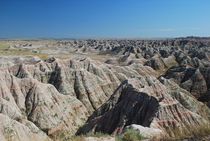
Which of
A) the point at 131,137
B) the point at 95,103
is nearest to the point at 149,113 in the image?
the point at 131,137

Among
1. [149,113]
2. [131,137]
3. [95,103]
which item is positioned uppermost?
[131,137]

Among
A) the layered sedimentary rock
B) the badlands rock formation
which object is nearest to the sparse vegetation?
the badlands rock formation

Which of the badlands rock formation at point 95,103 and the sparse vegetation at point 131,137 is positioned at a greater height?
the sparse vegetation at point 131,137

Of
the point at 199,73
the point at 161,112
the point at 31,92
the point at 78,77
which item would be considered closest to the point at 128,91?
→ the point at 161,112

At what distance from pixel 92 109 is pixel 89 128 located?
604 inches

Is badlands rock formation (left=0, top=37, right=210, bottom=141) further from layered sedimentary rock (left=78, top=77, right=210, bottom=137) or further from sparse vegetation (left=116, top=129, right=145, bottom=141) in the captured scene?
sparse vegetation (left=116, top=129, right=145, bottom=141)

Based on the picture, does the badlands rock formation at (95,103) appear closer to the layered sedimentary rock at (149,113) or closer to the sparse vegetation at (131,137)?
the layered sedimentary rock at (149,113)

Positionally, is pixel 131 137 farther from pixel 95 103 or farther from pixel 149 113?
pixel 95 103

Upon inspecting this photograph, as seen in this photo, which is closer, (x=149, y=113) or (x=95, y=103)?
(x=149, y=113)

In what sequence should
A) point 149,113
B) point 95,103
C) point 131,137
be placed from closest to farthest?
point 131,137, point 149,113, point 95,103

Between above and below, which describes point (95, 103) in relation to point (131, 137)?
below

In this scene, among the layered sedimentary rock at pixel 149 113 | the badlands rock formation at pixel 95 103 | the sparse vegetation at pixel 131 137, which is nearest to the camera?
the sparse vegetation at pixel 131 137

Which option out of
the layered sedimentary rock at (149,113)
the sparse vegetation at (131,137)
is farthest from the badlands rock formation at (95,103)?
the sparse vegetation at (131,137)

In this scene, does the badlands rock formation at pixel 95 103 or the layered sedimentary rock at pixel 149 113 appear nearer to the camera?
the badlands rock formation at pixel 95 103
